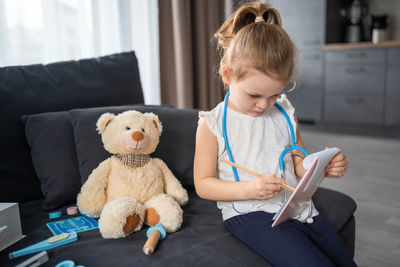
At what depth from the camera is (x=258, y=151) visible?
105 cm

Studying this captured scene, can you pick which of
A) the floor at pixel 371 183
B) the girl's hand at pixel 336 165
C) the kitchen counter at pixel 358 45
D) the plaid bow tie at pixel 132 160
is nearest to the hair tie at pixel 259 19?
the girl's hand at pixel 336 165

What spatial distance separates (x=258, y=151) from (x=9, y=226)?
71 cm

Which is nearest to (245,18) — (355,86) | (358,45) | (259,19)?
(259,19)

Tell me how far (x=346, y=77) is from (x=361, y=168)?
1.37 metres

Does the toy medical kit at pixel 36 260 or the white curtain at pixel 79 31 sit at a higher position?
the white curtain at pixel 79 31

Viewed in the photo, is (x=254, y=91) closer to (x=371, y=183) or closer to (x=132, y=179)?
(x=132, y=179)

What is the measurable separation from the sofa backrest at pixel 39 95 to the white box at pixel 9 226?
0.26 m

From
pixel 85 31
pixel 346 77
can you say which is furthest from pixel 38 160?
pixel 346 77

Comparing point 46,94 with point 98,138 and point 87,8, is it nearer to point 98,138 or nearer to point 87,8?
point 98,138

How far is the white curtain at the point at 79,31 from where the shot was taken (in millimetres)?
1626

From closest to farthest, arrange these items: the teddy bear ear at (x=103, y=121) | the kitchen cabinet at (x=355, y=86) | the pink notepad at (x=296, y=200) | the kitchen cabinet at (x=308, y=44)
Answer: the pink notepad at (x=296, y=200) → the teddy bear ear at (x=103, y=121) → the kitchen cabinet at (x=355, y=86) → the kitchen cabinet at (x=308, y=44)

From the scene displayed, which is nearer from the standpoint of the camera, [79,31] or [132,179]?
[132,179]

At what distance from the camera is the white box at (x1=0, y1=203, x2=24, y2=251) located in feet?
3.12

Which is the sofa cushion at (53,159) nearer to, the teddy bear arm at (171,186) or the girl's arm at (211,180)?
the teddy bear arm at (171,186)
